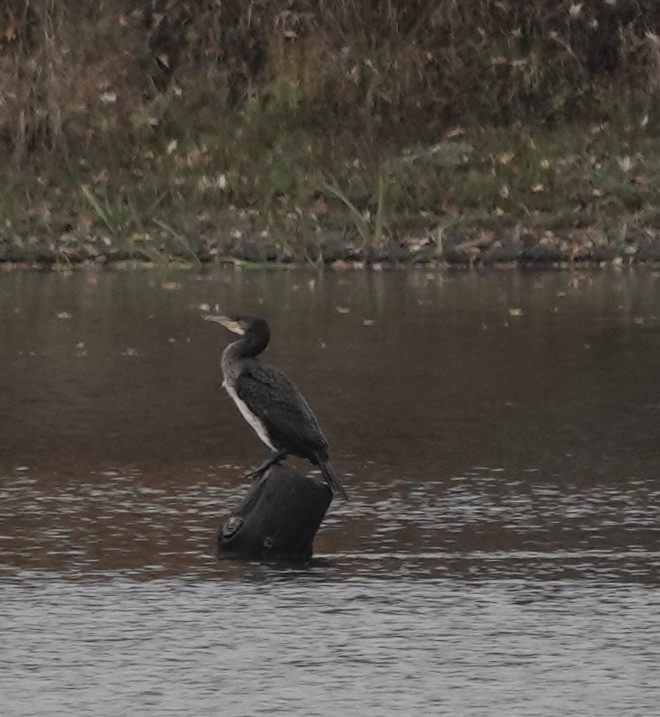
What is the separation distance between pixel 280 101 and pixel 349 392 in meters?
13.9

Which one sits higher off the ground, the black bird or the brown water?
the black bird

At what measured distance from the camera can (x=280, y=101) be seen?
27.2m

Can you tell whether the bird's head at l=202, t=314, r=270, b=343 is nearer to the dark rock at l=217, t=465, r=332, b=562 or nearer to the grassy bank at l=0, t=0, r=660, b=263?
the dark rock at l=217, t=465, r=332, b=562

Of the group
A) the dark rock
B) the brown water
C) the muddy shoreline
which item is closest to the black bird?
the dark rock

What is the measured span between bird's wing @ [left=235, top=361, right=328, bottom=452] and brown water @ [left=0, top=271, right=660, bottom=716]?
0.43m

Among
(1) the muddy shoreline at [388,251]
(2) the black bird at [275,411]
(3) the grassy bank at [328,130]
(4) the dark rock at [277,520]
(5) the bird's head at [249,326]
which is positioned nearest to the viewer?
(4) the dark rock at [277,520]

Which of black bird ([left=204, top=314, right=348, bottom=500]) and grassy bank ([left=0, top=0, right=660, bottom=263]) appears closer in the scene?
black bird ([left=204, top=314, right=348, bottom=500])

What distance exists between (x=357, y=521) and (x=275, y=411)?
0.70 m

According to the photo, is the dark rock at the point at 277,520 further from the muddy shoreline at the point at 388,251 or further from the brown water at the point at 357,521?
the muddy shoreline at the point at 388,251

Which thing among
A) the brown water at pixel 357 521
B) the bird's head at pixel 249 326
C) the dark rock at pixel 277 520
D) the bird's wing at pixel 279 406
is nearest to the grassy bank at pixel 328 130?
the brown water at pixel 357 521

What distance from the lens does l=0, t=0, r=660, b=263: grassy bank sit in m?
24.1

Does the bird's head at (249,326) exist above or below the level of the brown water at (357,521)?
above

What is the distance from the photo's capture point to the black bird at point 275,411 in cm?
917

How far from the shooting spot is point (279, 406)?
930 centimetres
